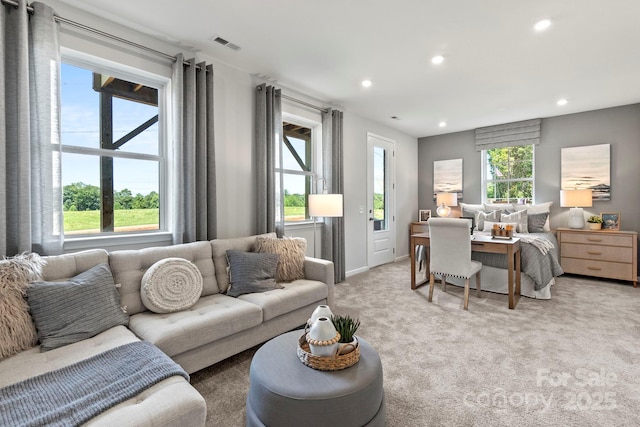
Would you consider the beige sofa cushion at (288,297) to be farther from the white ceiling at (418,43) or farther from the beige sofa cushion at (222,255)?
the white ceiling at (418,43)

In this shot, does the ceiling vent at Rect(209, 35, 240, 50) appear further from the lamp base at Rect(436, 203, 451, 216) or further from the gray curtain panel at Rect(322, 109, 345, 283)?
the lamp base at Rect(436, 203, 451, 216)

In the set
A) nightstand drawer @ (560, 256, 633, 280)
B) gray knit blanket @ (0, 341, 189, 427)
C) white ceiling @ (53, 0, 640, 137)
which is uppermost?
white ceiling @ (53, 0, 640, 137)

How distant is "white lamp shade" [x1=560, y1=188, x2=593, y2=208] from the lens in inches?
180

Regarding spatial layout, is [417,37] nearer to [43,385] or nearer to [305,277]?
[305,277]

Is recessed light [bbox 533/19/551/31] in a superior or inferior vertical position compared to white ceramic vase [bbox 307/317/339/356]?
superior

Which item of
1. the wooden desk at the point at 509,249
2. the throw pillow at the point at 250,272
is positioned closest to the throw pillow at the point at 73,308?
the throw pillow at the point at 250,272

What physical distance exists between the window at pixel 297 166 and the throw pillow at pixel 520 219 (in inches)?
122

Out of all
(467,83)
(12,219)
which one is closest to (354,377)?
(12,219)

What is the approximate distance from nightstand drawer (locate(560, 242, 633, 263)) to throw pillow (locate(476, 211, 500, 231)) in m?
0.99

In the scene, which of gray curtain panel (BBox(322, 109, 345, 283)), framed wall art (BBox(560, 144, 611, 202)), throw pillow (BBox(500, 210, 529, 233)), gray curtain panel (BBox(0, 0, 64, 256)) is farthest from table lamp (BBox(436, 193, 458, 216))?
gray curtain panel (BBox(0, 0, 64, 256))

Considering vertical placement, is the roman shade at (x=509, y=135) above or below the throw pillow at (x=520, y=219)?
above

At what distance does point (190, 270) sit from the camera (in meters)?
2.28

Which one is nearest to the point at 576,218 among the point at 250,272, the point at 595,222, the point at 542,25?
the point at 595,222

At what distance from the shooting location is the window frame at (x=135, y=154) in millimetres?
2314
